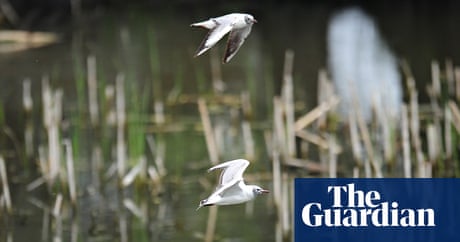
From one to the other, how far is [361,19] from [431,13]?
105cm

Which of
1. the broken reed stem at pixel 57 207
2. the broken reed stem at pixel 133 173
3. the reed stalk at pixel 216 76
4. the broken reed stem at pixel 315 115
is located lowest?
the broken reed stem at pixel 57 207

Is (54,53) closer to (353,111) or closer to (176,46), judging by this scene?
(176,46)

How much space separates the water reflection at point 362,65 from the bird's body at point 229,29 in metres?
4.07

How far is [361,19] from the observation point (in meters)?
16.4

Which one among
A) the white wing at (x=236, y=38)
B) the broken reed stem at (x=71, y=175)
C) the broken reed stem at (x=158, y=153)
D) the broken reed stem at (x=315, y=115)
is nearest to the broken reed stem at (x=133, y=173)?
the broken reed stem at (x=158, y=153)

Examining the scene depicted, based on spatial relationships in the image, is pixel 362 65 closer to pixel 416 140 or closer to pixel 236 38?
pixel 416 140

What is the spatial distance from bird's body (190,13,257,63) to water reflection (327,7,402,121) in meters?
4.07

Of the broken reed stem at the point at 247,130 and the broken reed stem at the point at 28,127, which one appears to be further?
the broken reed stem at the point at 28,127

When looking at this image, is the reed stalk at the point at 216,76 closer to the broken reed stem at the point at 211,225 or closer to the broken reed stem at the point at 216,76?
the broken reed stem at the point at 216,76

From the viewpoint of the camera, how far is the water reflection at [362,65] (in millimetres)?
9312

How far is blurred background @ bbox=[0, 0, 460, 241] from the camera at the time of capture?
6703 millimetres

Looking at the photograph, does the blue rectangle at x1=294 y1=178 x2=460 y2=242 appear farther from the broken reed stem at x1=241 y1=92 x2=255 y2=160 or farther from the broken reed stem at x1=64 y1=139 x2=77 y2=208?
the broken reed stem at x1=241 y1=92 x2=255 y2=160

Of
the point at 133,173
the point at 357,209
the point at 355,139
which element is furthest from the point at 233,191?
the point at 133,173

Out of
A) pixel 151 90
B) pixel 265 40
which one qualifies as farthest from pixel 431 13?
pixel 151 90
